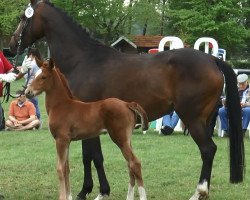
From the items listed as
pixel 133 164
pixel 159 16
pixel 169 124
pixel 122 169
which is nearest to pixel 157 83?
pixel 133 164

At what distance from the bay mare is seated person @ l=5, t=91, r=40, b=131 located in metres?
6.03

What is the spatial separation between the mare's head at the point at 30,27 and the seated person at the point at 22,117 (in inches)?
222

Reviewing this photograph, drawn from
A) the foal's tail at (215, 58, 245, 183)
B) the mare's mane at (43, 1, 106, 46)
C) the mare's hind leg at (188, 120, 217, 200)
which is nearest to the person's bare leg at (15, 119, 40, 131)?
the mare's mane at (43, 1, 106, 46)

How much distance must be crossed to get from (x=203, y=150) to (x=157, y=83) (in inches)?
37.4

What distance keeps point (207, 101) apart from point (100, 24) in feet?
113

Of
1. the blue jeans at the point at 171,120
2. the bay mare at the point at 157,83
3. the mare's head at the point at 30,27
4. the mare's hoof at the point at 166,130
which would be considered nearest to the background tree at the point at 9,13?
the blue jeans at the point at 171,120

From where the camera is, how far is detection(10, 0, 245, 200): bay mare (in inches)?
227

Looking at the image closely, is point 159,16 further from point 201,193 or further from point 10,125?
point 201,193

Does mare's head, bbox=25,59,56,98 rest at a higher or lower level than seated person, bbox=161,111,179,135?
higher

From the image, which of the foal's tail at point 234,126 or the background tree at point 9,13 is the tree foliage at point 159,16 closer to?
the background tree at point 9,13

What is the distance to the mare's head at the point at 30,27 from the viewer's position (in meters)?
6.29

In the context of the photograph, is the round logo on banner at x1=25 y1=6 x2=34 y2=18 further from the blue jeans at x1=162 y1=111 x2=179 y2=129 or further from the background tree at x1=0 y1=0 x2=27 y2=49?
the background tree at x1=0 y1=0 x2=27 y2=49

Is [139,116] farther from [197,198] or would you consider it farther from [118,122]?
[197,198]

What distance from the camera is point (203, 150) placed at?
5.74m
